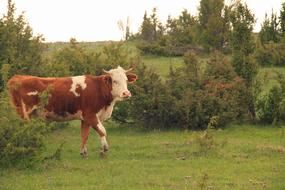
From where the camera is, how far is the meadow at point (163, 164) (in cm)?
996

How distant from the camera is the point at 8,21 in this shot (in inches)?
657

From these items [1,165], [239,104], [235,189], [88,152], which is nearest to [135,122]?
[239,104]

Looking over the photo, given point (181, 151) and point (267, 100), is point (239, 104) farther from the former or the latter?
point (181, 151)

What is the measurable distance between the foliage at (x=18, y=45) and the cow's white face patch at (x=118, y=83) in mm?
3486

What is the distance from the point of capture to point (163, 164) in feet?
38.3

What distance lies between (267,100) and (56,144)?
6.85m

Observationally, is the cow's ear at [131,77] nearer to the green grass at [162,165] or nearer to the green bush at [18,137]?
the green grass at [162,165]

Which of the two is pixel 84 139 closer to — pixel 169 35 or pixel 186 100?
pixel 186 100

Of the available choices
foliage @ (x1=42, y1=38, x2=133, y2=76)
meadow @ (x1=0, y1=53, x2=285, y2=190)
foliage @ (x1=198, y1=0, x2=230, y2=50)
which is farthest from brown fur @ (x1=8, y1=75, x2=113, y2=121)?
foliage @ (x1=198, y1=0, x2=230, y2=50)

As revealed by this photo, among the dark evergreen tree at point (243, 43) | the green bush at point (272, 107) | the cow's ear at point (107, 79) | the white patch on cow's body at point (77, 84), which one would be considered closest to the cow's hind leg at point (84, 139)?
the white patch on cow's body at point (77, 84)

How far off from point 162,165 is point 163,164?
0.07 m

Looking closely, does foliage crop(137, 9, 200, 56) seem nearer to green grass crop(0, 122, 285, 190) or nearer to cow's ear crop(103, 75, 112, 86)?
green grass crop(0, 122, 285, 190)

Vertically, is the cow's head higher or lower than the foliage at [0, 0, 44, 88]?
lower

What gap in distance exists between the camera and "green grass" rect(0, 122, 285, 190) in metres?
9.95
